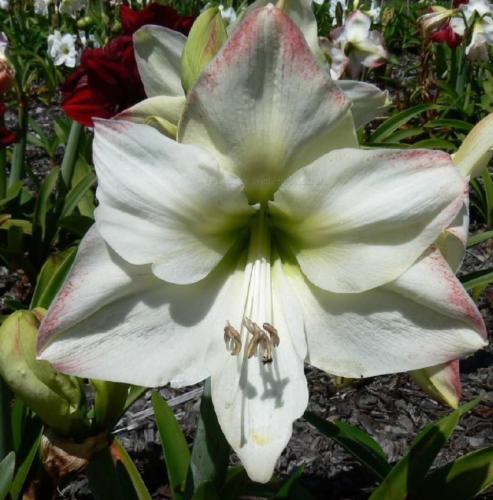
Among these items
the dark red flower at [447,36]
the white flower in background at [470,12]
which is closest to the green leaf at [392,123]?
the dark red flower at [447,36]

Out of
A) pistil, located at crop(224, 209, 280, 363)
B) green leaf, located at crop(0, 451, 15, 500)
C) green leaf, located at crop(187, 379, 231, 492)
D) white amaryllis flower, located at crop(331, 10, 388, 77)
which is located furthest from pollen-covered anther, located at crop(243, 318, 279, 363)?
white amaryllis flower, located at crop(331, 10, 388, 77)

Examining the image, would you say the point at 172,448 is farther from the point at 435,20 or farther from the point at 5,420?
the point at 435,20

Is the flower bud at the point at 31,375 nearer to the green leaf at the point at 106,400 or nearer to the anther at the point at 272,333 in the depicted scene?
the green leaf at the point at 106,400

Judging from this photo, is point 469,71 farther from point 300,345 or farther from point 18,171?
point 300,345

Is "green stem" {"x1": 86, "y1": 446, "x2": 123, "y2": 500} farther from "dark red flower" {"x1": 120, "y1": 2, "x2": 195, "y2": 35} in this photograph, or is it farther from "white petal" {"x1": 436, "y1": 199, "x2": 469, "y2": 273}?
"dark red flower" {"x1": 120, "y1": 2, "x2": 195, "y2": 35}

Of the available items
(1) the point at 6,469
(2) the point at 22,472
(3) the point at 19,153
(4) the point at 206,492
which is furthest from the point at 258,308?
(3) the point at 19,153
